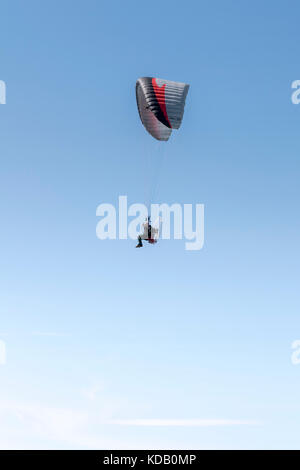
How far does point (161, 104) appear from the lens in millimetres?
43219

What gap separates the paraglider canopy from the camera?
142 ft

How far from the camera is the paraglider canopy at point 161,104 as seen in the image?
43156mm
